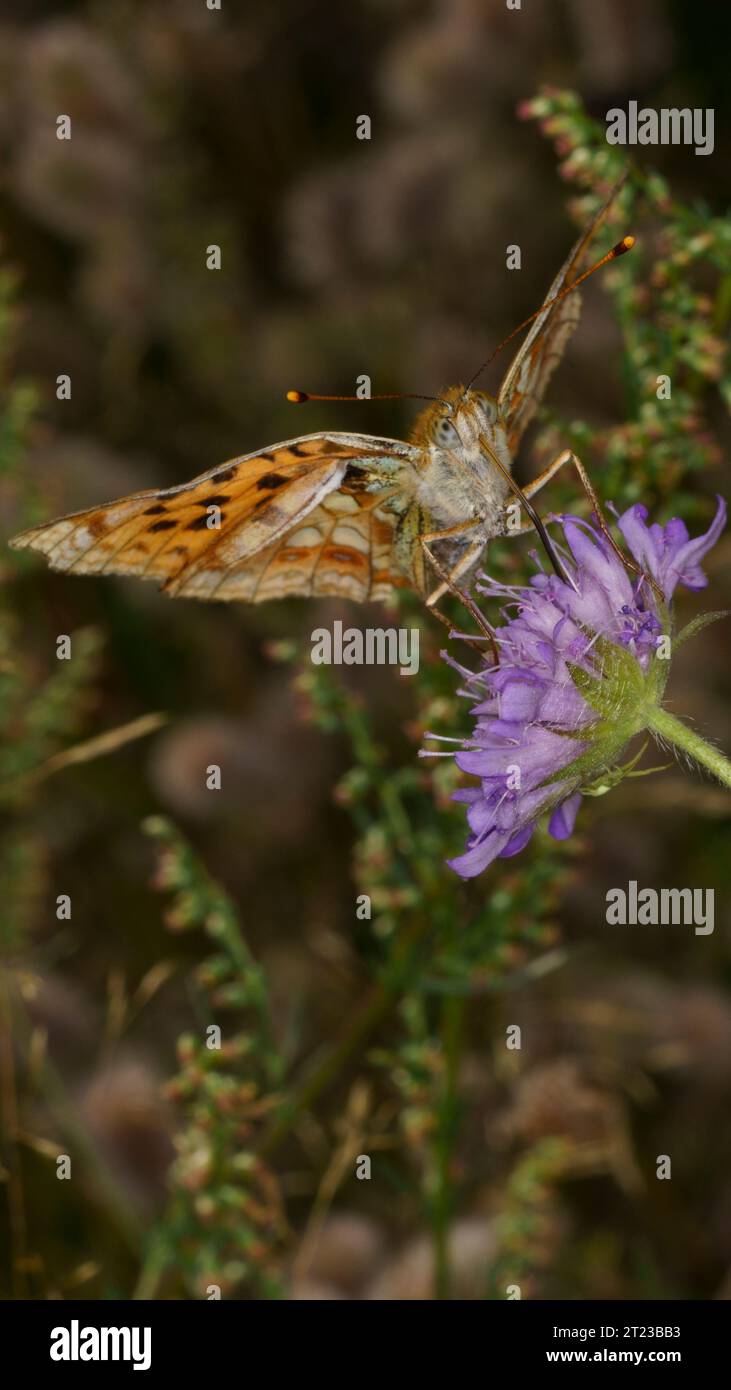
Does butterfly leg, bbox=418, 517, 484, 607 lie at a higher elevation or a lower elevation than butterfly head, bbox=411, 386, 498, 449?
lower

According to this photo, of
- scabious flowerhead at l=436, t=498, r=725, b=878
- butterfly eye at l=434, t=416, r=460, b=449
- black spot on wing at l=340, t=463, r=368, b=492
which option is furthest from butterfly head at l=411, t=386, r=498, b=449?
scabious flowerhead at l=436, t=498, r=725, b=878

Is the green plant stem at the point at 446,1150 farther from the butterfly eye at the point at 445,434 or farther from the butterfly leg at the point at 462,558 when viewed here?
the butterfly eye at the point at 445,434

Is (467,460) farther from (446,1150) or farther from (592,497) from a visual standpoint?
(446,1150)

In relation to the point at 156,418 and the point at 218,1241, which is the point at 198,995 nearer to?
the point at 218,1241

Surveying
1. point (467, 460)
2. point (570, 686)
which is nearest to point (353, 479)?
point (467, 460)

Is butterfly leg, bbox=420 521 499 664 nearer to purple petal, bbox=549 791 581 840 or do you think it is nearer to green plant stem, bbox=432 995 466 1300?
purple petal, bbox=549 791 581 840

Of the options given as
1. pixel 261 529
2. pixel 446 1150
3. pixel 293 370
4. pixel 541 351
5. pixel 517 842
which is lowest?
pixel 446 1150

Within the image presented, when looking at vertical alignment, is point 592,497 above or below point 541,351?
below
